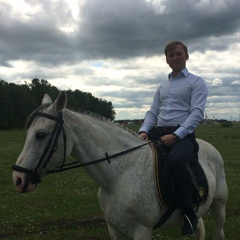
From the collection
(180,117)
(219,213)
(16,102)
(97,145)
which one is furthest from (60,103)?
(16,102)

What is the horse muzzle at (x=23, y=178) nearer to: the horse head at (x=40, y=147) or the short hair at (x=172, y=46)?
the horse head at (x=40, y=147)

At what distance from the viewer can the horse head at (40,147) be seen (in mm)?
4492

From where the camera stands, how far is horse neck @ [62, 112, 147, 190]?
494cm

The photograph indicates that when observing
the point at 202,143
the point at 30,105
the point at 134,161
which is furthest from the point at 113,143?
the point at 30,105

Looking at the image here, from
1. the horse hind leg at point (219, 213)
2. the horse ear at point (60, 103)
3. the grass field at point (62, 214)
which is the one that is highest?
the horse ear at point (60, 103)

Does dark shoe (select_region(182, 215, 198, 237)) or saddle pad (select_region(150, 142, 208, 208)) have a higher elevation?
saddle pad (select_region(150, 142, 208, 208))

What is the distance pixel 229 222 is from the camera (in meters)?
10.4

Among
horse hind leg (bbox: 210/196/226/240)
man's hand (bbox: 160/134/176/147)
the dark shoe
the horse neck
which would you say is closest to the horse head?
the horse neck

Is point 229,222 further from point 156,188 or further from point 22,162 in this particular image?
point 22,162

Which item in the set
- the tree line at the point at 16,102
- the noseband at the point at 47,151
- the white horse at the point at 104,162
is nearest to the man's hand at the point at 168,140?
the white horse at the point at 104,162

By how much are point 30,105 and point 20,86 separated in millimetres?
8137

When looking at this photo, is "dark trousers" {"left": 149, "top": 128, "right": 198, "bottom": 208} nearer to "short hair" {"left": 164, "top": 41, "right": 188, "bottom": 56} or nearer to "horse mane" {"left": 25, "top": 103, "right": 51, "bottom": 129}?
"short hair" {"left": 164, "top": 41, "right": 188, "bottom": 56}

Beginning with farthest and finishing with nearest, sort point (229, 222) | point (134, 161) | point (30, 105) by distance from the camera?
point (30, 105) → point (229, 222) → point (134, 161)

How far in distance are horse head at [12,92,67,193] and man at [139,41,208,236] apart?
1.77 meters
